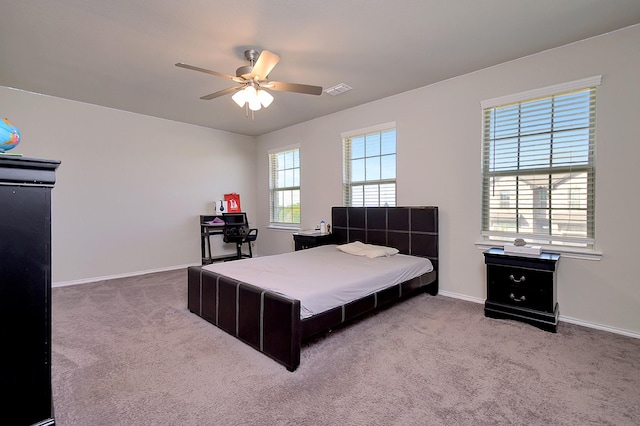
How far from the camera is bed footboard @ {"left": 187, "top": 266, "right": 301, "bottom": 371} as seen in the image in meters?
2.10

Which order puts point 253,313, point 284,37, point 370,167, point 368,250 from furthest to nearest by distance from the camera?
point 370,167
point 368,250
point 284,37
point 253,313

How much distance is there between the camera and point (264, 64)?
2.53 m

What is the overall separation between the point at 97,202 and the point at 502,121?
18.2 ft

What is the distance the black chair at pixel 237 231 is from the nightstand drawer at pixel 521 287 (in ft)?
12.7

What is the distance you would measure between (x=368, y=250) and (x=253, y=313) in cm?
194

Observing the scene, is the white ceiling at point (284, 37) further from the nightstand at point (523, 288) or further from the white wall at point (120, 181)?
the nightstand at point (523, 288)

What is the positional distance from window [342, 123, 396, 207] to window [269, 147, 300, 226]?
4.01 feet

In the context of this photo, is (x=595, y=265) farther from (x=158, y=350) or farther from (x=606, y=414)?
(x=158, y=350)

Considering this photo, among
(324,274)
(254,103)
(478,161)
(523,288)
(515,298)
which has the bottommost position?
(515,298)

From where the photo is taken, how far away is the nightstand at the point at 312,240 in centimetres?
470

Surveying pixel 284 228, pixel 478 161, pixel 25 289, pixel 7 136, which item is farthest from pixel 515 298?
pixel 284 228

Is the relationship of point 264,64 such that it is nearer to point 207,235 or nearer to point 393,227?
point 393,227

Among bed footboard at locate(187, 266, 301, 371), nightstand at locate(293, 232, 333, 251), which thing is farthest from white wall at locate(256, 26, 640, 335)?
bed footboard at locate(187, 266, 301, 371)

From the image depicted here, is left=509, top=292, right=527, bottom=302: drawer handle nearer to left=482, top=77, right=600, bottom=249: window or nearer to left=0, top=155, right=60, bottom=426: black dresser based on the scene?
left=482, top=77, right=600, bottom=249: window
